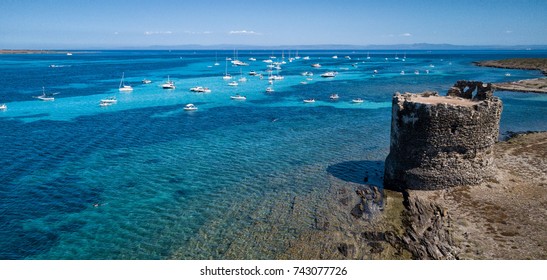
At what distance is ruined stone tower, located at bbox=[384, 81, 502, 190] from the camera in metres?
21.3

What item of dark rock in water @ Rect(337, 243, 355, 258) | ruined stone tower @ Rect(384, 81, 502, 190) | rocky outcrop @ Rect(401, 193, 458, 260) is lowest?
dark rock in water @ Rect(337, 243, 355, 258)

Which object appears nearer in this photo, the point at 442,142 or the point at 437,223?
the point at 437,223

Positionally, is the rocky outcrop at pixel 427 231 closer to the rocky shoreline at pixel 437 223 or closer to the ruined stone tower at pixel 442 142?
the rocky shoreline at pixel 437 223

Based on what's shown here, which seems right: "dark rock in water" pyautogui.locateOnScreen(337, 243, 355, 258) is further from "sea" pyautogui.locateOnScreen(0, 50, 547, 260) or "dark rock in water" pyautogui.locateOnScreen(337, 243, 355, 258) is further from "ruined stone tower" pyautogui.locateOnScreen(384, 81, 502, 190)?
"ruined stone tower" pyautogui.locateOnScreen(384, 81, 502, 190)

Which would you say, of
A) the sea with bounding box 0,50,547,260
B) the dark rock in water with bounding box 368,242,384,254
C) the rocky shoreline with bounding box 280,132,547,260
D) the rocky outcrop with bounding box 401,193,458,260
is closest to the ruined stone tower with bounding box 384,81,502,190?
the rocky shoreline with bounding box 280,132,547,260

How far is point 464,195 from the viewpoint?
21.5 metres

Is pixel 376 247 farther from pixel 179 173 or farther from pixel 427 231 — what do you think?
pixel 179 173

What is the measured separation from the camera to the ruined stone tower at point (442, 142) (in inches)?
838

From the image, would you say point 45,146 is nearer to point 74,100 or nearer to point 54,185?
point 54,185

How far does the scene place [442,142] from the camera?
21.6 m

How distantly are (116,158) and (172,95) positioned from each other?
138ft

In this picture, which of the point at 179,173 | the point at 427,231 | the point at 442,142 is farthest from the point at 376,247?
the point at 179,173

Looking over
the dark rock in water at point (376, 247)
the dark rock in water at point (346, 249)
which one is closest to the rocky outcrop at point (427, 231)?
the dark rock in water at point (376, 247)

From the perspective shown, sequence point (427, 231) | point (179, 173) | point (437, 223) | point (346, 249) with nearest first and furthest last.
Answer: point (346, 249)
point (427, 231)
point (437, 223)
point (179, 173)
